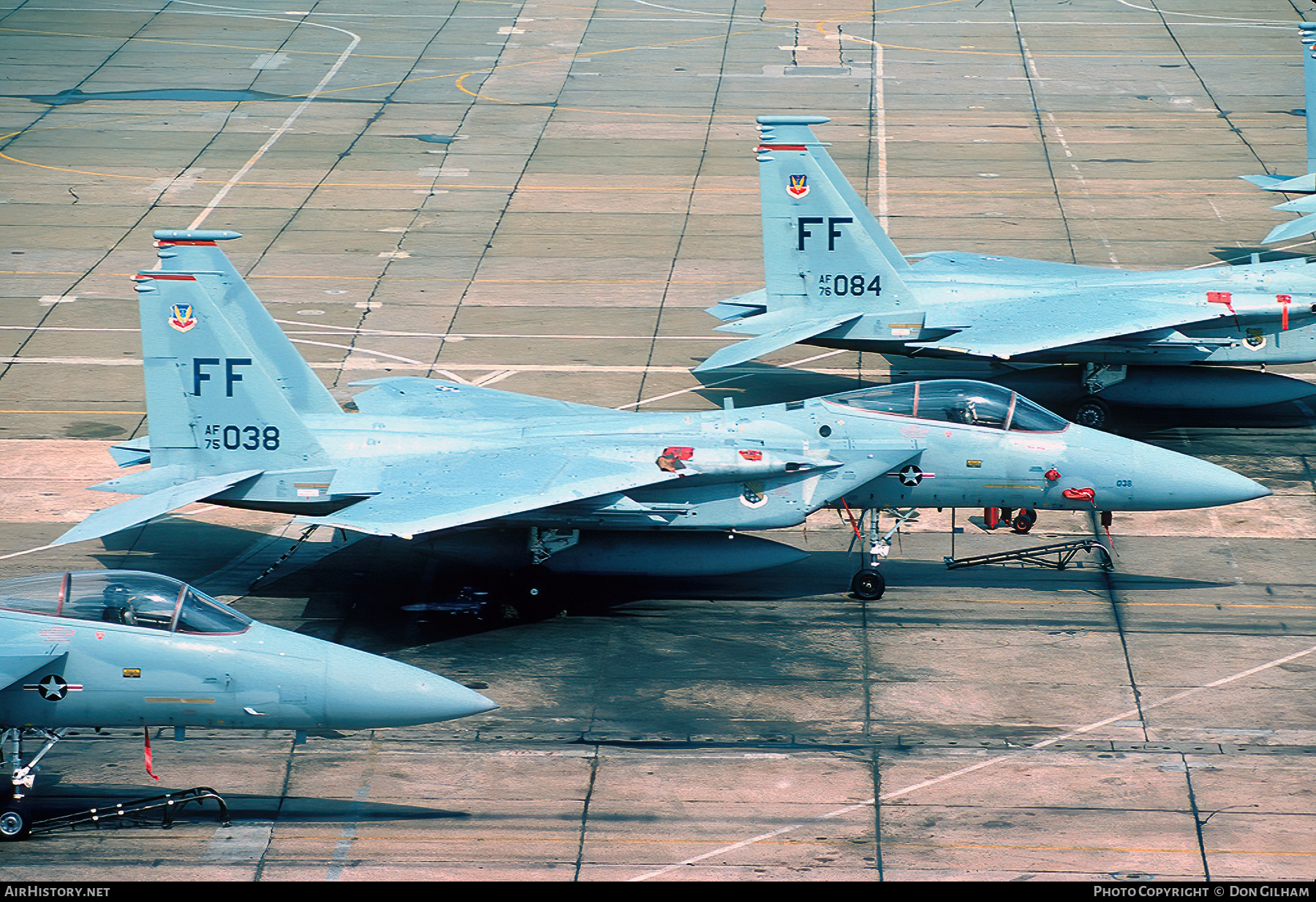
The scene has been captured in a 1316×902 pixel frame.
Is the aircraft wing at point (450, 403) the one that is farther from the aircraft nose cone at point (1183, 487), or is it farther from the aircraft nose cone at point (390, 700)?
the aircraft nose cone at point (390, 700)

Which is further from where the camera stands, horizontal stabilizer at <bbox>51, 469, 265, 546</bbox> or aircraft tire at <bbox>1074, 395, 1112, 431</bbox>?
aircraft tire at <bbox>1074, 395, 1112, 431</bbox>

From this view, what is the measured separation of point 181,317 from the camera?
24281 mm

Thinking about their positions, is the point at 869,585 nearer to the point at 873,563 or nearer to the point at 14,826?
the point at 873,563

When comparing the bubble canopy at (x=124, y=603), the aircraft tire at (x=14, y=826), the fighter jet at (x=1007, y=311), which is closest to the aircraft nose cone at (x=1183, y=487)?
the fighter jet at (x=1007, y=311)

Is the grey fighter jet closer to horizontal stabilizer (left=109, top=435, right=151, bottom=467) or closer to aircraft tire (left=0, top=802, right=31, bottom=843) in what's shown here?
horizontal stabilizer (left=109, top=435, right=151, bottom=467)

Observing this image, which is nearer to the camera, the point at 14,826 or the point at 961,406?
the point at 14,826

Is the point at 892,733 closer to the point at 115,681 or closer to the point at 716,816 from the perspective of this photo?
the point at 716,816

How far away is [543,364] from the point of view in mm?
35750

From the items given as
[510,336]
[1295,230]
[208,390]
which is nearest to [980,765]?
[208,390]

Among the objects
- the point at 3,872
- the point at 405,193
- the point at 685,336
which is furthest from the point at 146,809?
the point at 405,193

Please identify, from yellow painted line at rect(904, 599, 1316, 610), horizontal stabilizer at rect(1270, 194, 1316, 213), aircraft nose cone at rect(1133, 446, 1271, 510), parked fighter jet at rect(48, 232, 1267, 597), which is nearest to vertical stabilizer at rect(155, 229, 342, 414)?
parked fighter jet at rect(48, 232, 1267, 597)

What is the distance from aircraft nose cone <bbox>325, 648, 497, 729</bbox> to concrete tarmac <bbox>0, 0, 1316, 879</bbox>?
5.29 feet

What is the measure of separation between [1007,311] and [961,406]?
318 inches

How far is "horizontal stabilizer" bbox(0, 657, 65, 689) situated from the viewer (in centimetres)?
1756
